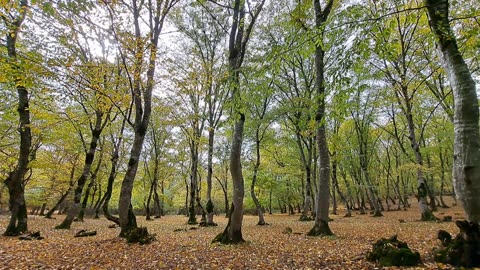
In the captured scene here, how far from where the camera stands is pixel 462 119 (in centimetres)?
436

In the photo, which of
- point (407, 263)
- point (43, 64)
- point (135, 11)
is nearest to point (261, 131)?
point (135, 11)

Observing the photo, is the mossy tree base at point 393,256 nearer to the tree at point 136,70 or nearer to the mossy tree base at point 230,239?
the mossy tree base at point 230,239

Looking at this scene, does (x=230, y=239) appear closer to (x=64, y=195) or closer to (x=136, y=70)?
(x=136, y=70)

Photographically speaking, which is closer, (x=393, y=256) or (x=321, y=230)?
(x=393, y=256)

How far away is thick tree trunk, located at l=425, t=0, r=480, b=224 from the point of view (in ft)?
13.3

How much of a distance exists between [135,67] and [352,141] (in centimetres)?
2831

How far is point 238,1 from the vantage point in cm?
931

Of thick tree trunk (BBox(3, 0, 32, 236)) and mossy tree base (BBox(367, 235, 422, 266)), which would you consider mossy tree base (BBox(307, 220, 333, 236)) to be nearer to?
mossy tree base (BBox(367, 235, 422, 266))

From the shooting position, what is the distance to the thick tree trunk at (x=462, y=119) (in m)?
4.05

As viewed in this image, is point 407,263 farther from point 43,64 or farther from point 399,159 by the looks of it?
point 399,159

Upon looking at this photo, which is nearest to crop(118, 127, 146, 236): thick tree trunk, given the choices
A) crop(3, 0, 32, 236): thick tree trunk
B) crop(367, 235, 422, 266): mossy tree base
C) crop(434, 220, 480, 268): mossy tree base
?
crop(3, 0, 32, 236): thick tree trunk

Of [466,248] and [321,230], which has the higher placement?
[466,248]

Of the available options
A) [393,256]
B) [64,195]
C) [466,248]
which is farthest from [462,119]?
[64,195]

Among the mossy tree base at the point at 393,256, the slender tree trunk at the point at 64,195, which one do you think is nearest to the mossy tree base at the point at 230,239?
the mossy tree base at the point at 393,256
